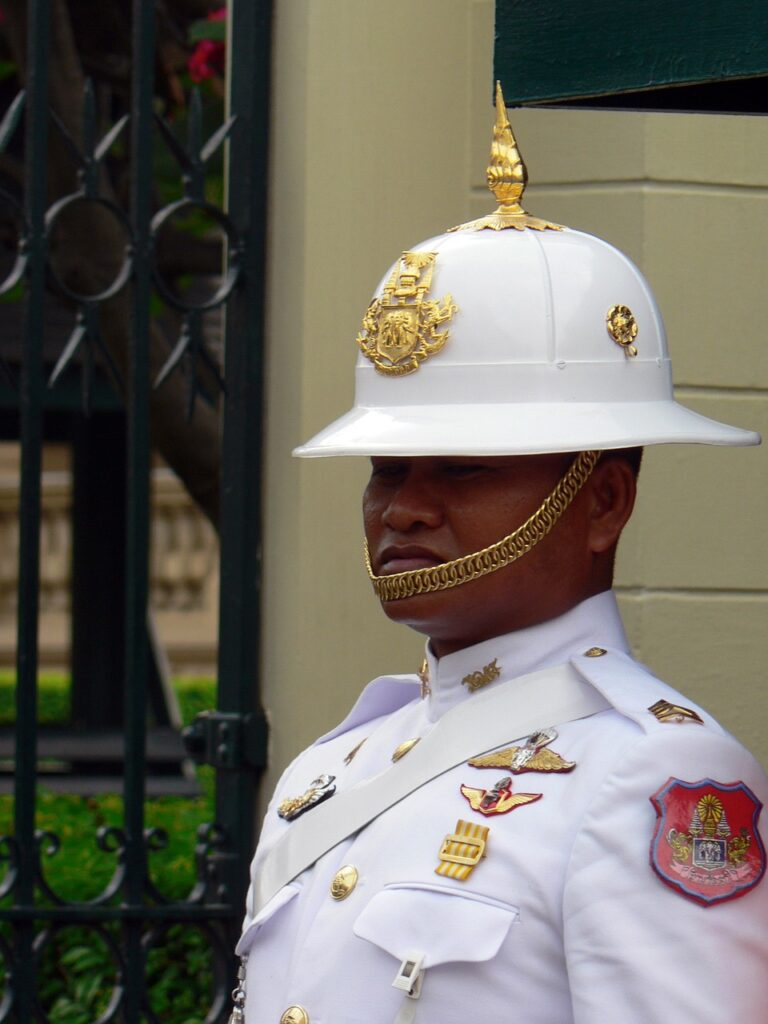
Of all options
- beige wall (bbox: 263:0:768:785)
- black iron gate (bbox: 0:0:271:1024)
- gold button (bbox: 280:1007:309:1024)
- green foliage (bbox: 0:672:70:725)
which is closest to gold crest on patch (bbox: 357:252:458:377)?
gold button (bbox: 280:1007:309:1024)

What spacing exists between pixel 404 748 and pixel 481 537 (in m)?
0.32

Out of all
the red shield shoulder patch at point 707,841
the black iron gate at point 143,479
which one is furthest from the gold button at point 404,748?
the black iron gate at point 143,479

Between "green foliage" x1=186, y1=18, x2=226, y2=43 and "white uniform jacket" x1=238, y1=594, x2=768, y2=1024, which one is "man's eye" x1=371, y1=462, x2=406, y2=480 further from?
"green foliage" x1=186, y1=18, x2=226, y2=43

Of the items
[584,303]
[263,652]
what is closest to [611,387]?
[584,303]

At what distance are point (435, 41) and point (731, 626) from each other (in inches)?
52.8

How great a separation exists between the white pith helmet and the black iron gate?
157 cm

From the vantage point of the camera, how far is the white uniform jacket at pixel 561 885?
82.0 inches

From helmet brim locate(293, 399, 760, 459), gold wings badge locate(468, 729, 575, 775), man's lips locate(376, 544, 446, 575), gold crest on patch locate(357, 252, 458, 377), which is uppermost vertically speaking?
gold crest on patch locate(357, 252, 458, 377)

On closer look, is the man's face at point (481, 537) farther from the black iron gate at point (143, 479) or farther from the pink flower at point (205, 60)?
the pink flower at point (205, 60)

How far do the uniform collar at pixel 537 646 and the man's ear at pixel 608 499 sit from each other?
77 mm

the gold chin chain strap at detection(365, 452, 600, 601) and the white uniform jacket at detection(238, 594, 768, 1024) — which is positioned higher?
the gold chin chain strap at detection(365, 452, 600, 601)

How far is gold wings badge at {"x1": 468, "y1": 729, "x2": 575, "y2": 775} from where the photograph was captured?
7.53ft

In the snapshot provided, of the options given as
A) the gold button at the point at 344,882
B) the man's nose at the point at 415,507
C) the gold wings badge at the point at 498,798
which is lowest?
the gold button at the point at 344,882

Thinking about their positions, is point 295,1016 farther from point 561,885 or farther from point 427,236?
point 427,236
